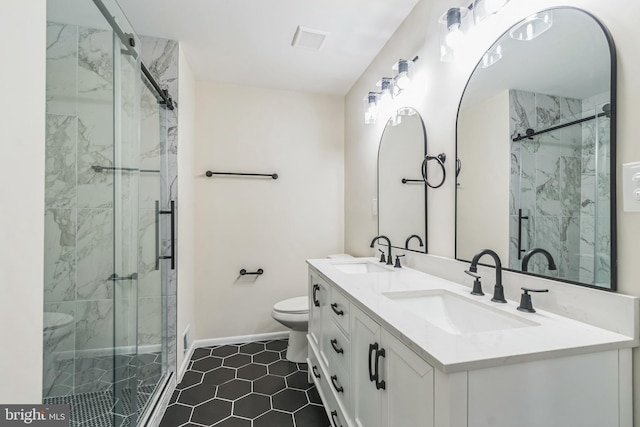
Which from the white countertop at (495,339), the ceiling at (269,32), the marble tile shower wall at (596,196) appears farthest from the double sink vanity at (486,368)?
the ceiling at (269,32)

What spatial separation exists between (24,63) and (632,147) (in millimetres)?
1423

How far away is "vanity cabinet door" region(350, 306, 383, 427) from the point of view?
3.09ft

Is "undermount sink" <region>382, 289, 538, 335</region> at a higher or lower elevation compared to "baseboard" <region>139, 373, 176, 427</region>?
higher

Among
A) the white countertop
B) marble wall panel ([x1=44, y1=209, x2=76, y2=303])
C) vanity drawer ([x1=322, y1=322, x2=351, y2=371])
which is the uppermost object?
marble wall panel ([x1=44, y1=209, x2=76, y2=303])

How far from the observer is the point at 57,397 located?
1319 millimetres

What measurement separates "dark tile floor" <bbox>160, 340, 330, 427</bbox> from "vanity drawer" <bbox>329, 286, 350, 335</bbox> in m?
0.72

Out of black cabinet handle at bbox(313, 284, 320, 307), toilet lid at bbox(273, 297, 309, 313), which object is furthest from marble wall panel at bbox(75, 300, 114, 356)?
toilet lid at bbox(273, 297, 309, 313)

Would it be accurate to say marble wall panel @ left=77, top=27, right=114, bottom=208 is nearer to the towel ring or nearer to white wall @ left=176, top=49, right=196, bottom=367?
white wall @ left=176, top=49, right=196, bottom=367

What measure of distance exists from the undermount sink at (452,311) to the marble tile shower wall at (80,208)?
4.33ft

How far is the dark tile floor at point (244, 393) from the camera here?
161cm

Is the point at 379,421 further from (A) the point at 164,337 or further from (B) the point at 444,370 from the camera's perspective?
(A) the point at 164,337

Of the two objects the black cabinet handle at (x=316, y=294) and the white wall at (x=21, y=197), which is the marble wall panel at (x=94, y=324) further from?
the black cabinet handle at (x=316, y=294)

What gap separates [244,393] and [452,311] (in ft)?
4.70

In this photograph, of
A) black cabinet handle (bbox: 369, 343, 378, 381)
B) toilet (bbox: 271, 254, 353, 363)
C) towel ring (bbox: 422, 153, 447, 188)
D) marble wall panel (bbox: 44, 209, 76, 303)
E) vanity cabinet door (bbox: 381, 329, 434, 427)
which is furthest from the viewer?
toilet (bbox: 271, 254, 353, 363)
